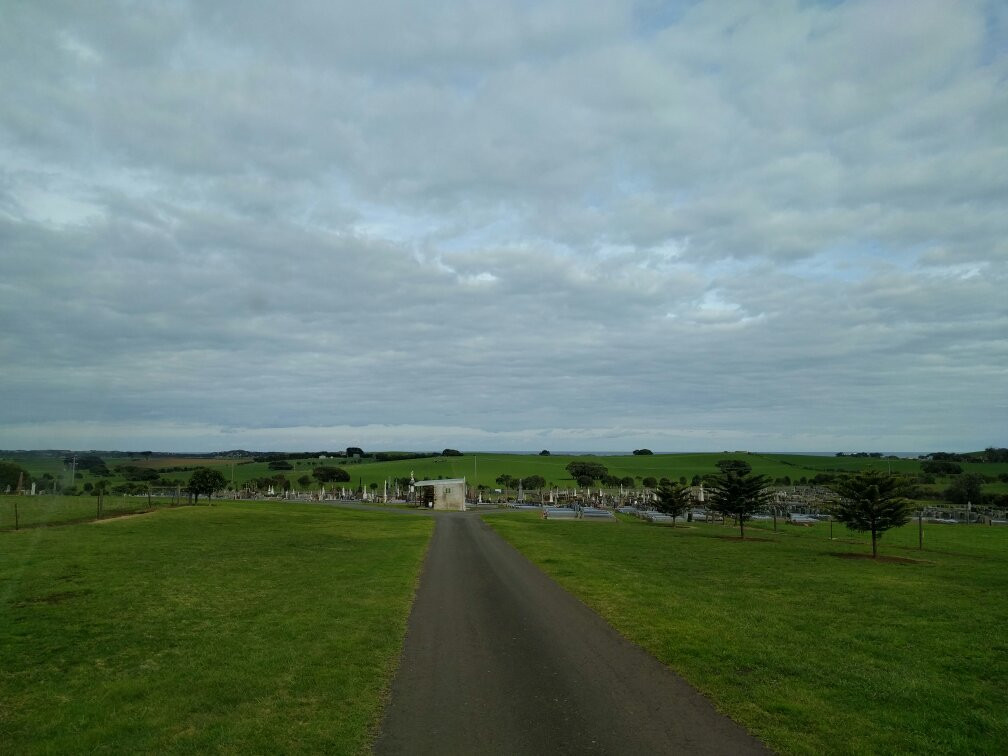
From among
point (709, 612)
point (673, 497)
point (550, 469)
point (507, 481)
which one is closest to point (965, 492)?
point (673, 497)

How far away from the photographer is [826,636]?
12.8 meters

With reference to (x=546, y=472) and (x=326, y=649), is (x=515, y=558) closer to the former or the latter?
(x=326, y=649)

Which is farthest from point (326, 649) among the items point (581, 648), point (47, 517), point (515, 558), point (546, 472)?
point (546, 472)

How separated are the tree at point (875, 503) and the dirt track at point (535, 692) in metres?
20.1

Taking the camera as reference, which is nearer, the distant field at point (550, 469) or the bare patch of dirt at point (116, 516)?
the bare patch of dirt at point (116, 516)

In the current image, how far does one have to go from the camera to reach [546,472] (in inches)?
5002

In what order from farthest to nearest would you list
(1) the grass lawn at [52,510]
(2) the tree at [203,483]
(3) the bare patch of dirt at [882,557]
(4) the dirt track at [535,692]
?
(2) the tree at [203,483], (1) the grass lawn at [52,510], (3) the bare patch of dirt at [882,557], (4) the dirt track at [535,692]

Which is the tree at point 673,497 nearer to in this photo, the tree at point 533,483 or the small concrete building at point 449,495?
the small concrete building at point 449,495

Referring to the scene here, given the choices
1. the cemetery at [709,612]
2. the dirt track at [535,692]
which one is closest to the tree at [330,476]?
the cemetery at [709,612]

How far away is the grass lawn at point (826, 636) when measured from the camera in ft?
26.8

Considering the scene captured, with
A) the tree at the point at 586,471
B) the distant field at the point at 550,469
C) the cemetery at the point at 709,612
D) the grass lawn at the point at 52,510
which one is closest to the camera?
the cemetery at the point at 709,612

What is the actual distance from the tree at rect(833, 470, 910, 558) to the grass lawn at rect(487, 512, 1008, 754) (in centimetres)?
220

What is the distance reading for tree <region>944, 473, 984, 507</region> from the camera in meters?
75.1

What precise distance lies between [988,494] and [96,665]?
96432 mm
